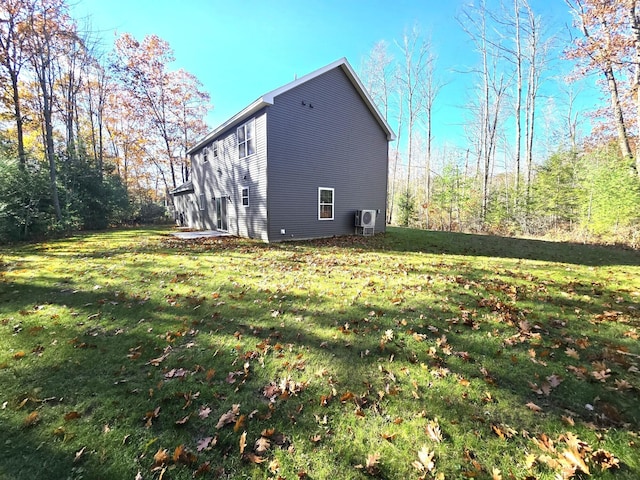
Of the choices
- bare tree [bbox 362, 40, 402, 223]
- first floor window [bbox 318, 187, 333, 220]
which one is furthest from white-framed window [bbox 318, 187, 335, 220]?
bare tree [bbox 362, 40, 402, 223]

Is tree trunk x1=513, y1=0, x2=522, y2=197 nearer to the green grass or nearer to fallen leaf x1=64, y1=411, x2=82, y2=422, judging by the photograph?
the green grass

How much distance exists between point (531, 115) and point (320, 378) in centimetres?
2318

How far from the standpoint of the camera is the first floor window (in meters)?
12.5

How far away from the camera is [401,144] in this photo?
27.4 meters

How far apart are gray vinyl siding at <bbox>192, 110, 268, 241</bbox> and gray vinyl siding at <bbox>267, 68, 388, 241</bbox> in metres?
0.60

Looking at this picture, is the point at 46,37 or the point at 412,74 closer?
the point at 46,37

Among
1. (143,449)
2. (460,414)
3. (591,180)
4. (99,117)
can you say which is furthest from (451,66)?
(99,117)

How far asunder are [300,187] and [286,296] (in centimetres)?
782

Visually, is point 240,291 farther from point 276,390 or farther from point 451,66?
point 451,66

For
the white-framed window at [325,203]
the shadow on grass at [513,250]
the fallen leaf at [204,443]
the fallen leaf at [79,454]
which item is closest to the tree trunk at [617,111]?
the shadow on grass at [513,250]

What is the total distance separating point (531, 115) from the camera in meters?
18.3

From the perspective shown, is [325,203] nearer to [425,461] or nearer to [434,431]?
[434,431]

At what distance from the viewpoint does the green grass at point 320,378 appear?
Answer: 1.93 meters

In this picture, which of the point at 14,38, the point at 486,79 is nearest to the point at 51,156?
the point at 14,38
